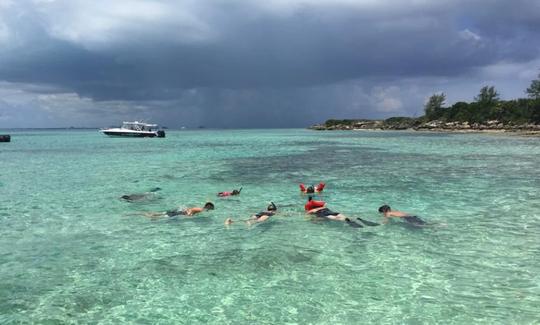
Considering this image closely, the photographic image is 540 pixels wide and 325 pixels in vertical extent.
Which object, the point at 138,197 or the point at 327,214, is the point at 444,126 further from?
the point at 327,214

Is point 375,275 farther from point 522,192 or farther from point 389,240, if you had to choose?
point 522,192

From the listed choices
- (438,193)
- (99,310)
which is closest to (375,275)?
(99,310)

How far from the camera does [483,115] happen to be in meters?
119

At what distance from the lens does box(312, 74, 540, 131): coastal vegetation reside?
101 m

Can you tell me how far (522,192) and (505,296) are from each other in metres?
14.5

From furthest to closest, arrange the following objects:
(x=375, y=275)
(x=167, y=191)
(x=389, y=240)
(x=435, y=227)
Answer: (x=167, y=191) → (x=435, y=227) → (x=389, y=240) → (x=375, y=275)

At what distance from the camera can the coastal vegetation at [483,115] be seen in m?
101

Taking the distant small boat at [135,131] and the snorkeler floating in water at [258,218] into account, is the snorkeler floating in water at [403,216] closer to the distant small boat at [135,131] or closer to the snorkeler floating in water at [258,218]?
the snorkeler floating in water at [258,218]

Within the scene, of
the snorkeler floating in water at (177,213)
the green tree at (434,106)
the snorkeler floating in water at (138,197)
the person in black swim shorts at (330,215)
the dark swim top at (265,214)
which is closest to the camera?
the person in black swim shorts at (330,215)

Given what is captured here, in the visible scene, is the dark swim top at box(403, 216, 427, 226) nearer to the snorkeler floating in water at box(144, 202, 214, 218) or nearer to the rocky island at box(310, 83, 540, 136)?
the snorkeler floating in water at box(144, 202, 214, 218)

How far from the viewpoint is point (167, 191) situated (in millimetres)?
23062

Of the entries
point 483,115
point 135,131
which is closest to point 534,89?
point 483,115

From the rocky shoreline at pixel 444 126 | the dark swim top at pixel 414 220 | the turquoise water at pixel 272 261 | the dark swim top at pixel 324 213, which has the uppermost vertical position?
the rocky shoreline at pixel 444 126

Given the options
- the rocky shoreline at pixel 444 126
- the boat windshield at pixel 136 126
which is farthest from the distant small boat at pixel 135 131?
the rocky shoreline at pixel 444 126
